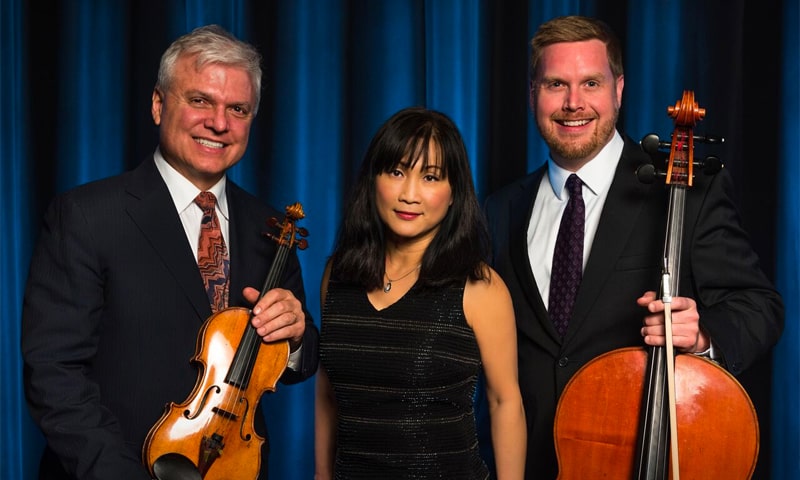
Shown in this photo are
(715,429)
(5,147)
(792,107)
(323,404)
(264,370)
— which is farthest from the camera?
(5,147)

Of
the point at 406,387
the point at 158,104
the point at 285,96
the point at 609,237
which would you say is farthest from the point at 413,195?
the point at 285,96

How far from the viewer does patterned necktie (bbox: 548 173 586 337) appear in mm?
2285

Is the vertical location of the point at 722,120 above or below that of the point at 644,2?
below

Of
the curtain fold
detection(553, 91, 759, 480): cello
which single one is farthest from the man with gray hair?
the curtain fold

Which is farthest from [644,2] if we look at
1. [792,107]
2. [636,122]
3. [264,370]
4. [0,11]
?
[0,11]

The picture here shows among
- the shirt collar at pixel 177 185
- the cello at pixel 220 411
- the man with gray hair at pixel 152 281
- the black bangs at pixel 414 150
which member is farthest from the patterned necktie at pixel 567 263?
the shirt collar at pixel 177 185

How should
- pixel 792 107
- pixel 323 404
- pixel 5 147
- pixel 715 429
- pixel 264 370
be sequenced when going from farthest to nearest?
1. pixel 5 147
2. pixel 792 107
3. pixel 323 404
4. pixel 264 370
5. pixel 715 429

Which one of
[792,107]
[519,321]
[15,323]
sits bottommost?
[15,323]

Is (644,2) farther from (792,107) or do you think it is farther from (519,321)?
(519,321)

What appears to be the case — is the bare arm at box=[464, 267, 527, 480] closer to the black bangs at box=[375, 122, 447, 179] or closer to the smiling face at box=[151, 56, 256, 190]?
the black bangs at box=[375, 122, 447, 179]

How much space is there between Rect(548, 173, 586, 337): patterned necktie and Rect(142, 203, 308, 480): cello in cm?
74

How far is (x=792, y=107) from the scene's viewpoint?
2879 millimetres

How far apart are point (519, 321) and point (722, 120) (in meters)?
1.13

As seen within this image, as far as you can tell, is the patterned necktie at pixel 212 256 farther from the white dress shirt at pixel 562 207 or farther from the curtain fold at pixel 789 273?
the curtain fold at pixel 789 273
